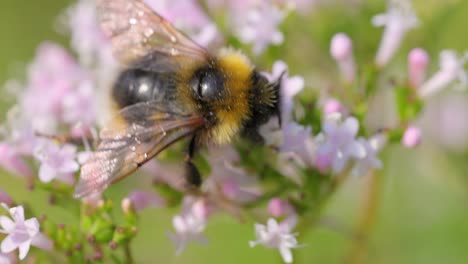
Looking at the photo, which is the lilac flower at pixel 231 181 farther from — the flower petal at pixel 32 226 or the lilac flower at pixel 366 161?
the flower petal at pixel 32 226

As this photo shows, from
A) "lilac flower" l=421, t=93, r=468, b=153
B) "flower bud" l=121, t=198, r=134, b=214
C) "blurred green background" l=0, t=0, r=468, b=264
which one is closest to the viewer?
"flower bud" l=121, t=198, r=134, b=214

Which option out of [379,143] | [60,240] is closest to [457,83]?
[379,143]

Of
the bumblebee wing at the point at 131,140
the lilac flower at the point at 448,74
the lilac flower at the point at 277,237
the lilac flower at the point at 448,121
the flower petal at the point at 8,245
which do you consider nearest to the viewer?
the bumblebee wing at the point at 131,140

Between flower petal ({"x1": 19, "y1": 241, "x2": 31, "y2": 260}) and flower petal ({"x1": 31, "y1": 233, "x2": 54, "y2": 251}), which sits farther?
flower petal ({"x1": 31, "y1": 233, "x2": 54, "y2": 251})

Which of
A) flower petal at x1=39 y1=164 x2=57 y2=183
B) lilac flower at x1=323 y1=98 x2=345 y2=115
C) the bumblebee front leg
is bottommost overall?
flower petal at x1=39 y1=164 x2=57 y2=183

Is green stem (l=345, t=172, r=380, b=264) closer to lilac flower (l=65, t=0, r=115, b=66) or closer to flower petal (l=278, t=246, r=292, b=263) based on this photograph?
flower petal (l=278, t=246, r=292, b=263)

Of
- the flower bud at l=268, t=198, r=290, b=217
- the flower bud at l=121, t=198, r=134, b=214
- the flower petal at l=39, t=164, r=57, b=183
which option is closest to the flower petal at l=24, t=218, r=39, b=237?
the flower petal at l=39, t=164, r=57, b=183

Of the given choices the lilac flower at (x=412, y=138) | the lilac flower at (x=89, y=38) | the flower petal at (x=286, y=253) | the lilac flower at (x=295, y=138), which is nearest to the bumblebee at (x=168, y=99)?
the lilac flower at (x=295, y=138)
